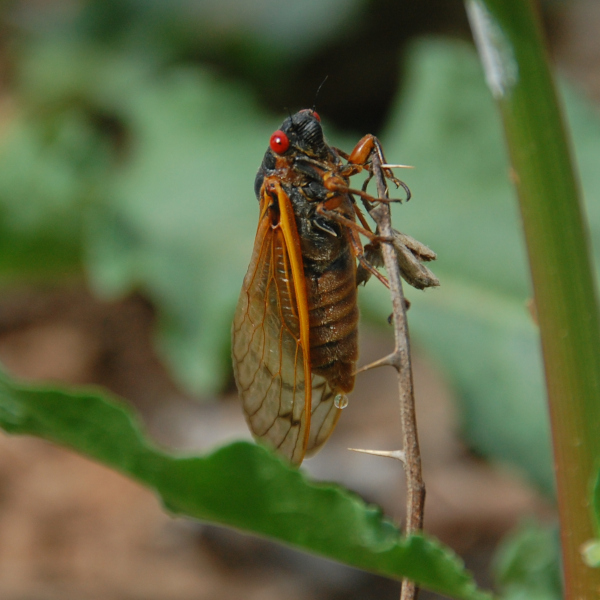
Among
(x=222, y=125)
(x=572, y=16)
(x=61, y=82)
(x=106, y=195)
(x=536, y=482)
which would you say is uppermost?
(x=572, y=16)

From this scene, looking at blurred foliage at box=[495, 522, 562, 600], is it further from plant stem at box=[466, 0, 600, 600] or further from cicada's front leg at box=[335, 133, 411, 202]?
cicada's front leg at box=[335, 133, 411, 202]

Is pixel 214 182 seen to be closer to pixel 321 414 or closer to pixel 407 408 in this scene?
pixel 321 414

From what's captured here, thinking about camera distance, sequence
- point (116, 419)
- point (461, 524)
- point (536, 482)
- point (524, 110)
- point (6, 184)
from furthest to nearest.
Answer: point (6, 184), point (461, 524), point (536, 482), point (524, 110), point (116, 419)

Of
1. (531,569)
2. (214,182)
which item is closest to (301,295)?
(531,569)

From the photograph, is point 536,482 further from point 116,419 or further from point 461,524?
point 116,419

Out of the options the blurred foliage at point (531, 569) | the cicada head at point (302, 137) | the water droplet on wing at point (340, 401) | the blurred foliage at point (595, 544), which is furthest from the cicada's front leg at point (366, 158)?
the blurred foliage at point (531, 569)

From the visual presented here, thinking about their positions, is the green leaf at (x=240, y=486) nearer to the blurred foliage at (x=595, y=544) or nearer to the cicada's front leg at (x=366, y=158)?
the blurred foliage at (x=595, y=544)

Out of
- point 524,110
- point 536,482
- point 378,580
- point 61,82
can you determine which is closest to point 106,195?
point 61,82

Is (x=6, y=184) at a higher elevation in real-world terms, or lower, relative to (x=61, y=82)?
lower
